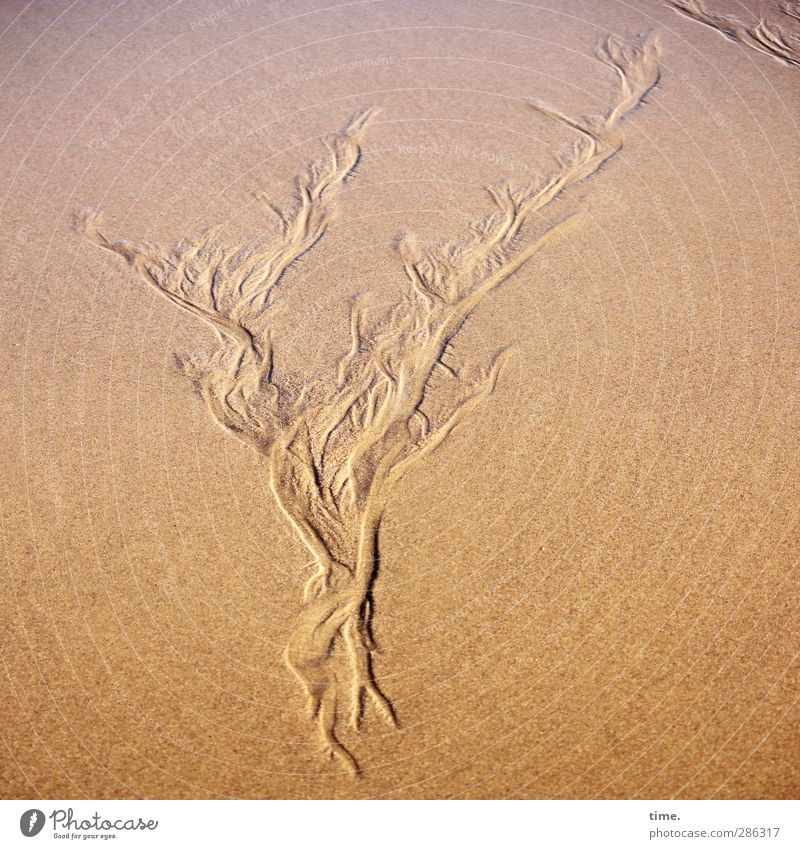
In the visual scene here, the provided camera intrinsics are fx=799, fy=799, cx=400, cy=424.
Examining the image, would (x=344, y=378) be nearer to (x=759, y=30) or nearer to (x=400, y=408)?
(x=400, y=408)

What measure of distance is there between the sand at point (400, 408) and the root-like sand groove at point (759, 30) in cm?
11

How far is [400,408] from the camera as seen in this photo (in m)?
9.05

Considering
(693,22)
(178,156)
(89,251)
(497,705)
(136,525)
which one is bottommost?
(497,705)

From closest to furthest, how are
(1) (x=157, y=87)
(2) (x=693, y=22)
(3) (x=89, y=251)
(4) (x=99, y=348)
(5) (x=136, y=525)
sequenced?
(5) (x=136, y=525) < (4) (x=99, y=348) < (3) (x=89, y=251) < (1) (x=157, y=87) < (2) (x=693, y=22)

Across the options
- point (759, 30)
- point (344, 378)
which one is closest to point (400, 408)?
point (344, 378)

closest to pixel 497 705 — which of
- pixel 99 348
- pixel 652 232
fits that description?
pixel 99 348

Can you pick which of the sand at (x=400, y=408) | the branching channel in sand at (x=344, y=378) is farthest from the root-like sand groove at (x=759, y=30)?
the branching channel in sand at (x=344, y=378)

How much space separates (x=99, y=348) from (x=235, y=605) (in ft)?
13.4

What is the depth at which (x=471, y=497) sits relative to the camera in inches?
327

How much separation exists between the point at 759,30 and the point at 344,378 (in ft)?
36.1

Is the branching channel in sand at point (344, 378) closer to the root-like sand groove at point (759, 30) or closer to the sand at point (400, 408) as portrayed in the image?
the sand at point (400, 408)

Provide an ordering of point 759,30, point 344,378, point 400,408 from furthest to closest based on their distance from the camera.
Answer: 1. point 759,30
2. point 344,378
3. point 400,408

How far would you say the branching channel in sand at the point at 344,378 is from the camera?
7.32 metres

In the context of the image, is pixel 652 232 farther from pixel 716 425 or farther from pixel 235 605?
pixel 235 605
